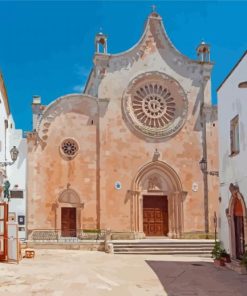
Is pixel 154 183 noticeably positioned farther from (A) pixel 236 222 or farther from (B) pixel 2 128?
(A) pixel 236 222

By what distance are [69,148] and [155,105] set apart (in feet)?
21.6

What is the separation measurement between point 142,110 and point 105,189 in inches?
235

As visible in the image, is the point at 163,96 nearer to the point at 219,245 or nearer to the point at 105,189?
the point at 105,189

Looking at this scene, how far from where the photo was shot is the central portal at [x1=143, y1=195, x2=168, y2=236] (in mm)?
29266

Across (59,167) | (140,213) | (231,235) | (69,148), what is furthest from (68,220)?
(231,235)

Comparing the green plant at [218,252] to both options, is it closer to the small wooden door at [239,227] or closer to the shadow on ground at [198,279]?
the shadow on ground at [198,279]

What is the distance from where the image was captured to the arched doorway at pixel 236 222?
16.5 m

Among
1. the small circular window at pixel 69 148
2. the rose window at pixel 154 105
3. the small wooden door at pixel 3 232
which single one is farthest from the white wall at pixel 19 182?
the rose window at pixel 154 105

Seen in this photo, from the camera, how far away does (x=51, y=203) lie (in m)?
27.5

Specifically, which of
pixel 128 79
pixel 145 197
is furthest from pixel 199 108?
pixel 145 197

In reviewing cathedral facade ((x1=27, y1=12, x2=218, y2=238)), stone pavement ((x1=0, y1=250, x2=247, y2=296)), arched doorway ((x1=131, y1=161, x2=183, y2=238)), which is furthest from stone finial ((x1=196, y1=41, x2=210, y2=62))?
stone pavement ((x1=0, y1=250, x2=247, y2=296))

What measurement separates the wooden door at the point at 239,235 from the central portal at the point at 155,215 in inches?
481

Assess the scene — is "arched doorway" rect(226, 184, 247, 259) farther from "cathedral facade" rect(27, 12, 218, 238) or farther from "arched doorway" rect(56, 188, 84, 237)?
"arched doorway" rect(56, 188, 84, 237)

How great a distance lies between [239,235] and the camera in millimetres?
17109
